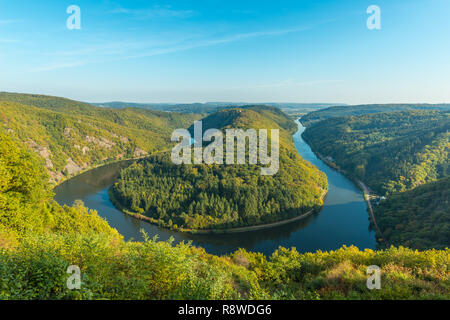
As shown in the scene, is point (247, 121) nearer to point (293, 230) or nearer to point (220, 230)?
point (293, 230)

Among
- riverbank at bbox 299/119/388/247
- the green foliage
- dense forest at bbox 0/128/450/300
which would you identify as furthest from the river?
the green foliage

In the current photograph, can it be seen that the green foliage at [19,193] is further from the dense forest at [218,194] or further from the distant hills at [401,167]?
the distant hills at [401,167]

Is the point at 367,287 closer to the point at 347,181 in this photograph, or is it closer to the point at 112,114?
the point at 347,181

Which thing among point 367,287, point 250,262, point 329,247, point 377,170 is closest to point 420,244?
point 329,247

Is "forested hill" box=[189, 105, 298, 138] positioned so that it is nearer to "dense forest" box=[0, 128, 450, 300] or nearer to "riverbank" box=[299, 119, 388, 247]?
"riverbank" box=[299, 119, 388, 247]

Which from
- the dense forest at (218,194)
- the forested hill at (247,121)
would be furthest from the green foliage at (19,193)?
the forested hill at (247,121)
